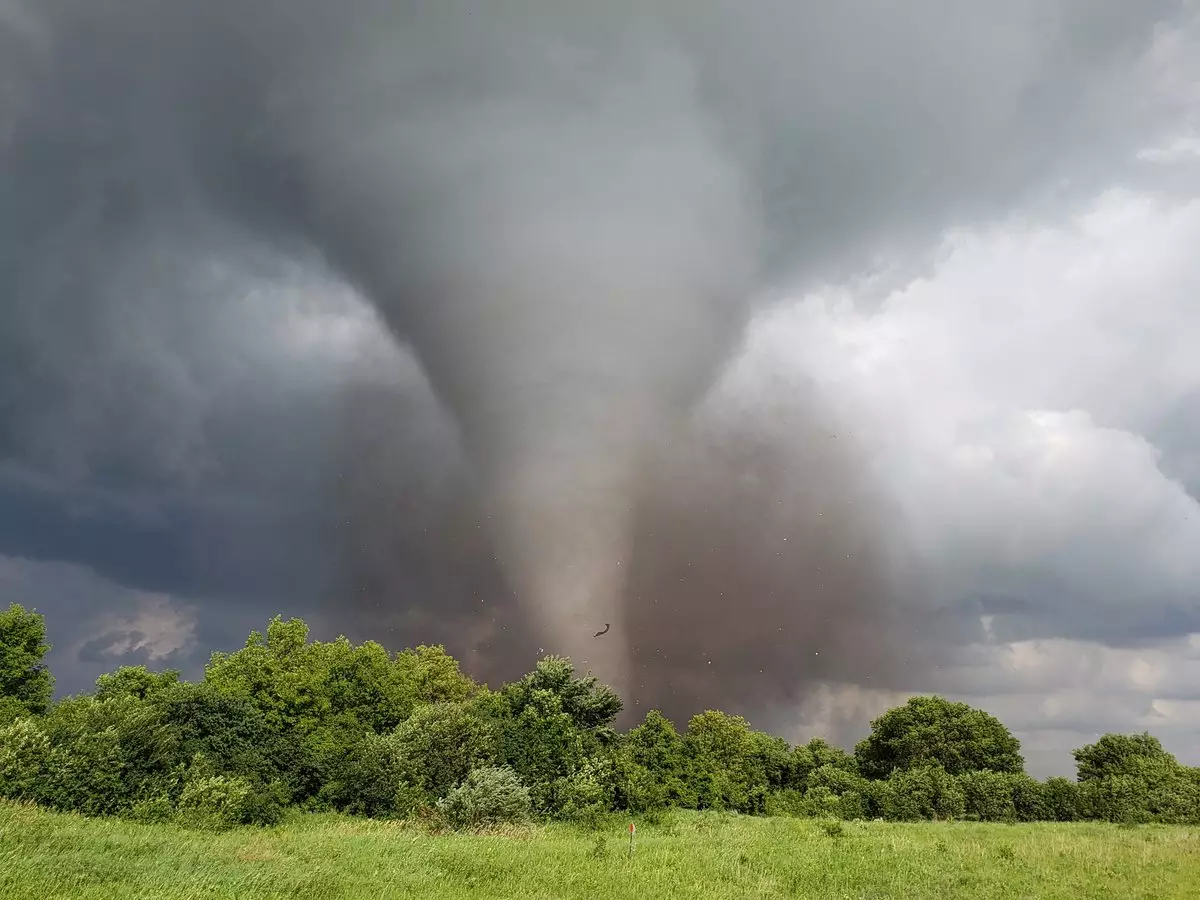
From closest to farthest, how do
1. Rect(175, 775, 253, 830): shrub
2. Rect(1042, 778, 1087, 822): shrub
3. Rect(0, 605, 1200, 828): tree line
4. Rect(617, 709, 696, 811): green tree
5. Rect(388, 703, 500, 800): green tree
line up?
1. Rect(175, 775, 253, 830): shrub
2. Rect(0, 605, 1200, 828): tree line
3. Rect(388, 703, 500, 800): green tree
4. Rect(1042, 778, 1087, 822): shrub
5. Rect(617, 709, 696, 811): green tree

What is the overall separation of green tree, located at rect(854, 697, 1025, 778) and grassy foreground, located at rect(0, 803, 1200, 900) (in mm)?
57143

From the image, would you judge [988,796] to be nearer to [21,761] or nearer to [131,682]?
[21,761]

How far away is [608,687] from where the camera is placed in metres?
65.2

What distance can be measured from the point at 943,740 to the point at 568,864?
81877 mm

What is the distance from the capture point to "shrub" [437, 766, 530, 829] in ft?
144

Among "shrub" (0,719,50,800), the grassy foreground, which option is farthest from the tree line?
the grassy foreground

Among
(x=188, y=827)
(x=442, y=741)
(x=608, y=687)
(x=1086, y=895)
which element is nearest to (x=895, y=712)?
(x=608, y=687)

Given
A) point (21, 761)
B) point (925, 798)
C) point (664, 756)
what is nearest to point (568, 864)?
point (21, 761)

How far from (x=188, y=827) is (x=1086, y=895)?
4403cm

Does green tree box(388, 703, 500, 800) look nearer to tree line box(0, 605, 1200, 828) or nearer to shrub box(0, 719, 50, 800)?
tree line box(0, 605, 1200, 828)

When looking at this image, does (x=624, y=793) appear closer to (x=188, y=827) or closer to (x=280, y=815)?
(x=280, y=815)

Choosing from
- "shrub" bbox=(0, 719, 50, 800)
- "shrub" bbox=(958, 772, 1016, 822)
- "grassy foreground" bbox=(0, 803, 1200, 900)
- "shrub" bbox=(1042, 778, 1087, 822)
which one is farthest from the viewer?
"shrub" bbox=(958, 772, 1016, 822)

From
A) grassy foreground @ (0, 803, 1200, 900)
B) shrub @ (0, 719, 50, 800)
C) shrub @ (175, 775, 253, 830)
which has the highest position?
shrub @ (0, 719, 50, 800)

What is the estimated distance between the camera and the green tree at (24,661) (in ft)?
243
